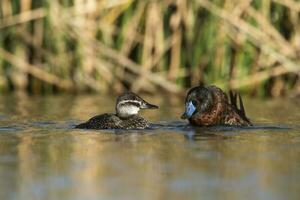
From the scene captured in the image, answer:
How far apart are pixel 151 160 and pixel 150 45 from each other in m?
6.73

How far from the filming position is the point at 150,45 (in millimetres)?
13602

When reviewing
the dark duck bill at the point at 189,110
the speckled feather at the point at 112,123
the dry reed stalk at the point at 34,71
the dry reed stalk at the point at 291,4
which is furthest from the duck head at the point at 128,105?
the dry reed stalk at the point at 34,71

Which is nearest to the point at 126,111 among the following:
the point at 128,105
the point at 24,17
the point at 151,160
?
the point at 128,105

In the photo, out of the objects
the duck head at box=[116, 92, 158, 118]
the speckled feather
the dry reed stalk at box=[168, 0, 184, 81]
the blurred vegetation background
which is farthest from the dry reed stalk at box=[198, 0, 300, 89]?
the speckled feather

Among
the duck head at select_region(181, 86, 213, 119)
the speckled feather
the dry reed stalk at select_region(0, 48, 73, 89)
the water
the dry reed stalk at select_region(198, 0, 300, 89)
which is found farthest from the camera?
the dry reed stalk at select_region(0, 48, 73, 89)

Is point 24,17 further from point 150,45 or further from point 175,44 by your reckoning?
point 175,44

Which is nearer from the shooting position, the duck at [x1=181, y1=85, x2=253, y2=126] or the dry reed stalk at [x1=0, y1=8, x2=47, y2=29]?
the duck at [x1=181, y1=85, x2=253, y2=126]

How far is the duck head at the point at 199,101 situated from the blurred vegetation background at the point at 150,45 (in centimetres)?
329

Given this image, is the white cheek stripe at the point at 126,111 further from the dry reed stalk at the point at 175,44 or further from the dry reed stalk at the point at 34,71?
the dry reed stalk at the point at 34,71

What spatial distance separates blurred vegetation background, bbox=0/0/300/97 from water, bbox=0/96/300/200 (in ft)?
8.05

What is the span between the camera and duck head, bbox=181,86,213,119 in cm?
983

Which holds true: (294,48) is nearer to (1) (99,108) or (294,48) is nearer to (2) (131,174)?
(1) (99,108)

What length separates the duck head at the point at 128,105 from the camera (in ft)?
32.1

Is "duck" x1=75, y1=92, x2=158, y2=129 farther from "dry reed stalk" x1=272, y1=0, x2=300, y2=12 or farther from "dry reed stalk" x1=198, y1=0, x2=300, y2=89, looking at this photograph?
"dry reed stalk" x1=272, y1=0, x2=300, y2=12
